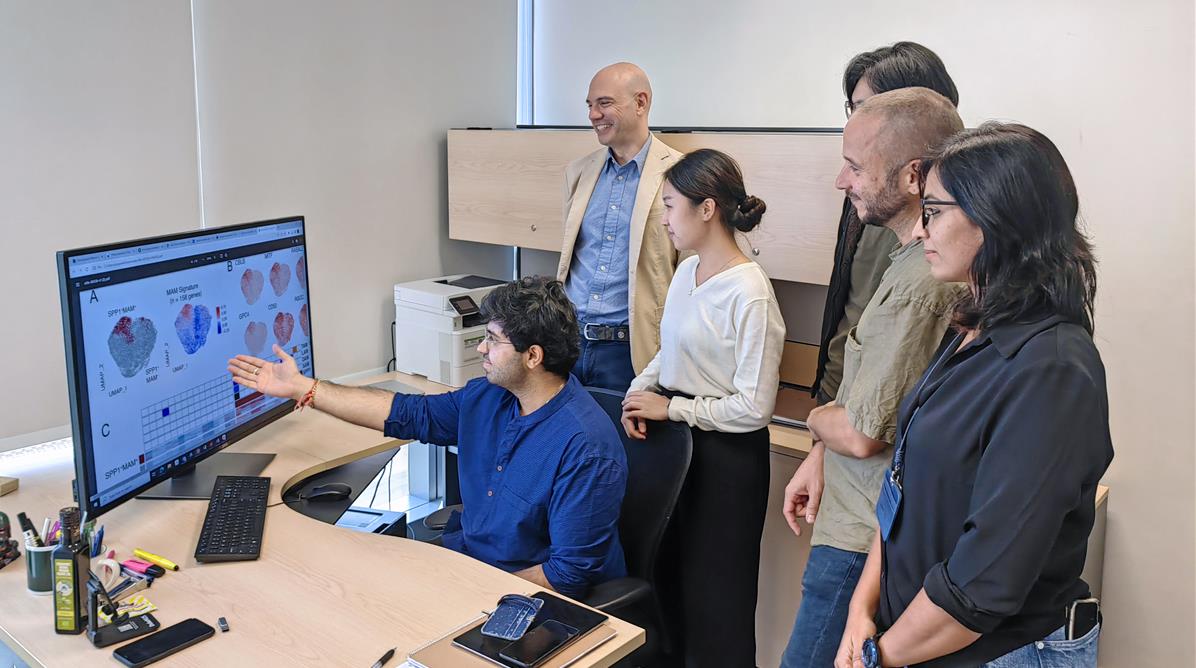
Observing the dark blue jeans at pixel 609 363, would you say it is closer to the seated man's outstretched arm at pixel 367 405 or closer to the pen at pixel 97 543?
the seated man's outstretched arm at pixel 367 405

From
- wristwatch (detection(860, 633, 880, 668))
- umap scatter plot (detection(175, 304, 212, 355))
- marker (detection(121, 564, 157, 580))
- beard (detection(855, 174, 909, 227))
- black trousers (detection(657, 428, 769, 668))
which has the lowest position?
black trousers (detection(657, 428, 769, 668))

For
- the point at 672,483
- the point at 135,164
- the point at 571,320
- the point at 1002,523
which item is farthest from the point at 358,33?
the point at 1002,523

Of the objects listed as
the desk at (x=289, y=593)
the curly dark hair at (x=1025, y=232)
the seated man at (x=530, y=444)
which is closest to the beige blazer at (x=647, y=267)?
the seated man at (x=530, y=444)

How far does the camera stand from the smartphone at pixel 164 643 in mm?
1283

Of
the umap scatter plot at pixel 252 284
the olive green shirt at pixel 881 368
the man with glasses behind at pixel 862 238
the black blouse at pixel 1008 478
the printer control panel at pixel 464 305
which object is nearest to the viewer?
the black blouse at pixel 1008 478

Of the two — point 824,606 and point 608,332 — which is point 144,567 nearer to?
point 824,606

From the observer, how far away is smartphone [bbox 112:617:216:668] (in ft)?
4.21

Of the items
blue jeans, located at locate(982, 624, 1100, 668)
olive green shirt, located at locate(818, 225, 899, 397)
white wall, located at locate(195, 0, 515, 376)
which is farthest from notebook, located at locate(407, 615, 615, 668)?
white wall, located at locate(195, 0, 515, 376)

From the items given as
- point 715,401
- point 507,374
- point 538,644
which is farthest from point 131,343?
point 715,401

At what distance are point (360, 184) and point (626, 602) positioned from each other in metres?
1.96

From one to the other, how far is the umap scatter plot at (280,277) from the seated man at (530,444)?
19cm

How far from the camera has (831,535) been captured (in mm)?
1563

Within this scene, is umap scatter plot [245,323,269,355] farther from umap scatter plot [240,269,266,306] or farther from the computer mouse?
the computer mouse

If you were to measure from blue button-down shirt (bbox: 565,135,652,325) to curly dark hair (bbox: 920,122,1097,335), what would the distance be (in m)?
1.61
